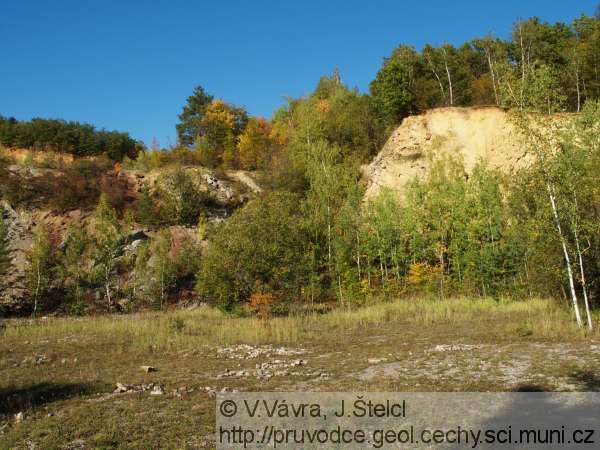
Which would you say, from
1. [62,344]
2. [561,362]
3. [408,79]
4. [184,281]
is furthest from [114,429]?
[408,79]

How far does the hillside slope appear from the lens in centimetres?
3481

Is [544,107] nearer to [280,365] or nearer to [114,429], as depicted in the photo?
[280,365]

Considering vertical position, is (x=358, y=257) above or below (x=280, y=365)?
above

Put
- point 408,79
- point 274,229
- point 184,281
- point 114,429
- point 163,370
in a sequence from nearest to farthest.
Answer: point 114,429 → point 163,370 → point 274,229 → point 184,281 → point 408,79

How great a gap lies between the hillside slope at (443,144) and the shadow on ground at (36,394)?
27.8m

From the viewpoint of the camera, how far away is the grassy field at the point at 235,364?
8.31m

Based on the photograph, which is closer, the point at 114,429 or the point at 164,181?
the point at 114,429

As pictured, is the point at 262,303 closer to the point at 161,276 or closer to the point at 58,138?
the point at 161,276

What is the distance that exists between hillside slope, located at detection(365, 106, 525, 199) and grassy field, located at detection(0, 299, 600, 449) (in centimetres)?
1570

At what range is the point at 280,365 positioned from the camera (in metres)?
12.8

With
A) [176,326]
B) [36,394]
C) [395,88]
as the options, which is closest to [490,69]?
[395,88]

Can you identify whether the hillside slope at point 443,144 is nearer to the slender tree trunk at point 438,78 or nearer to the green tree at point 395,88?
the green tree at point 395,88

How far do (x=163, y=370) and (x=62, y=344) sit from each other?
7.22m

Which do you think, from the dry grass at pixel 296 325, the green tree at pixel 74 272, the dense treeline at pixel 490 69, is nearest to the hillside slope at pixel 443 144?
the dense treeline at pixel 490 69
